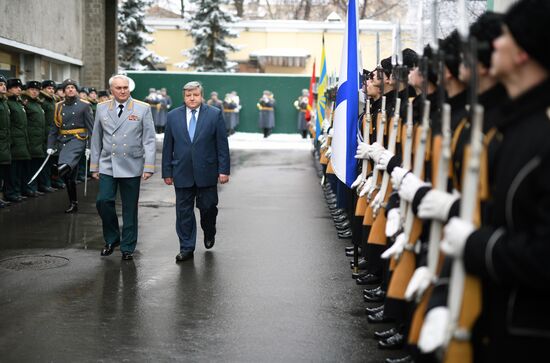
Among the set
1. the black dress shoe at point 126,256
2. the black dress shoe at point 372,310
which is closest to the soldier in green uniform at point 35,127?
the black dress shoe at point 126,256

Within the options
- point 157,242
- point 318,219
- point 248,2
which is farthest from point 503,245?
point 248,2

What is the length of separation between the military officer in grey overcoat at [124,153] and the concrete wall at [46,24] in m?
10.4

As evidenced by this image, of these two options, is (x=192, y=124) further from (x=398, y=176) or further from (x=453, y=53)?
(x=453, y=53)

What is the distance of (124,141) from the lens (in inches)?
348

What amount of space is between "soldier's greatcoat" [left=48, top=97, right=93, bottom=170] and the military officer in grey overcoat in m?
4.19

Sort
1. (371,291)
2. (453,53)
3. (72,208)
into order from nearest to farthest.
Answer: (453,53)
(371,291)
(72,208)

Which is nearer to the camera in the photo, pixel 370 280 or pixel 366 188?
pixel 366 188

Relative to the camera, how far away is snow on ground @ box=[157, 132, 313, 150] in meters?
31.6

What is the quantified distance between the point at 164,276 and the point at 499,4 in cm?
→ 444

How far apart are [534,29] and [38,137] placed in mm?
12900

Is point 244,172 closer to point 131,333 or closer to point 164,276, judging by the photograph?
point 164,276

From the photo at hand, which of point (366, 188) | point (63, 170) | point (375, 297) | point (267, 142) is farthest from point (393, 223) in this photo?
point (267, 142)

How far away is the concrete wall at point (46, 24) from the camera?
1889 cm

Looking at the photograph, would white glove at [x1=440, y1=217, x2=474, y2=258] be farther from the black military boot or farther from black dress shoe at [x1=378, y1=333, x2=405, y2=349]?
the black military boot
